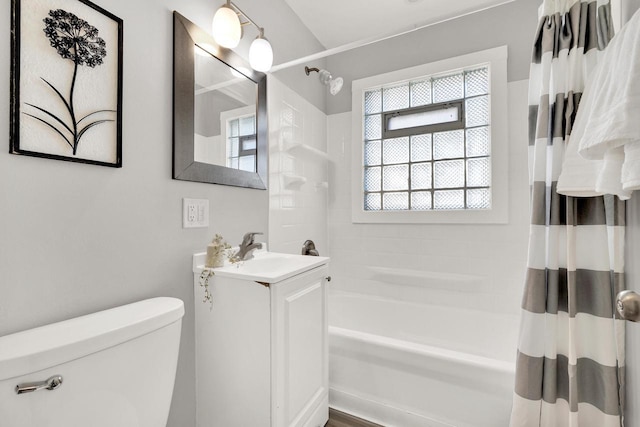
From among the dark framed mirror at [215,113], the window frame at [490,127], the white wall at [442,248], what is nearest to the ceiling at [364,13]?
the window frame at [490,127]

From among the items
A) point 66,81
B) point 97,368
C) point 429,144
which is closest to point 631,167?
point 97,368

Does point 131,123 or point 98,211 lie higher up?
point 131,123

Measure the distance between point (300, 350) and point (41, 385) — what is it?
0.84 metres

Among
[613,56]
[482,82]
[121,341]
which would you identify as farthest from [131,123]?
[482,82]

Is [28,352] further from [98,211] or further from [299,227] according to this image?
[299,227]

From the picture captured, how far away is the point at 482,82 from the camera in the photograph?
2170 millimetres

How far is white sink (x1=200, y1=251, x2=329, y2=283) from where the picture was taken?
110 centimetres

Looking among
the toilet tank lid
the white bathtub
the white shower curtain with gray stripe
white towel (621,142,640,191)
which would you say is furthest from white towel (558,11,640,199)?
the toilet tank lid

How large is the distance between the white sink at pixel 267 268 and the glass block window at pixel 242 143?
516mm

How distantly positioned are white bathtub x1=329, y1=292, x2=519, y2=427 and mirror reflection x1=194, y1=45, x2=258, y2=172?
111cm

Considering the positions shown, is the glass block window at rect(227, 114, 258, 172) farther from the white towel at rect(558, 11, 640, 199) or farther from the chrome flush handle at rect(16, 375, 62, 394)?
the white towel at rect(558, 11, 640, 199)

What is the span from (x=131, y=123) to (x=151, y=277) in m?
0.59

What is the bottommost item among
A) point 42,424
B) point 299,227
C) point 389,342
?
point 389,342

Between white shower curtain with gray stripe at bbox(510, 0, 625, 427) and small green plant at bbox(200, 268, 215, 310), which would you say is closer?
white shower curtain with gray stripe at bbox(510, 0, 625, 427)
